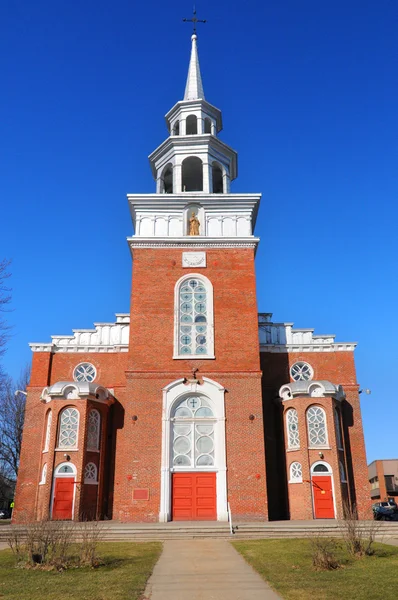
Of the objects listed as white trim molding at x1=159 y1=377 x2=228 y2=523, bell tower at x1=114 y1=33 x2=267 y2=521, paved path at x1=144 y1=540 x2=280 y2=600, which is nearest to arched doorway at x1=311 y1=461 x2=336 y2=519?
bell tower at x1=114 y1=33 x2=267 y2=521

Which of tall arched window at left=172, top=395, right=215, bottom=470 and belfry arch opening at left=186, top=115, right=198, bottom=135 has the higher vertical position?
belfry arch opening at left=186, top=115, right=198, bottom=135

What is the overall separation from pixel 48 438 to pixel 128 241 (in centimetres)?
1069

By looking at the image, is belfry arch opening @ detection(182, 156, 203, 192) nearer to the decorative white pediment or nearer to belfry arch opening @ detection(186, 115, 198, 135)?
belfry arch opening @ detection(186, 115, 198, 135)

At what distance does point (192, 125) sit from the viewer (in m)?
32.4

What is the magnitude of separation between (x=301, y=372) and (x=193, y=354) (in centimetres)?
708

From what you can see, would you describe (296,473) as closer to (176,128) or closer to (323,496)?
(323,496)

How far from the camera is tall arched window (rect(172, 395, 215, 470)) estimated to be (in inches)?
929

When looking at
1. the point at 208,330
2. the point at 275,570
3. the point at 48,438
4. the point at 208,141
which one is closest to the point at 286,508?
the point at 208,330

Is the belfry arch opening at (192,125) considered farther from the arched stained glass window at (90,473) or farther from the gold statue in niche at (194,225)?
the arched stained glass window at (90,473)

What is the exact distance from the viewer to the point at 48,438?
24906mm

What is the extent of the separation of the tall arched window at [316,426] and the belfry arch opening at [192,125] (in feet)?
59.7

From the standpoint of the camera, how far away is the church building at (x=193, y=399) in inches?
915

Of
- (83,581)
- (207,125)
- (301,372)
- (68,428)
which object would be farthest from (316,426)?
(207,125)

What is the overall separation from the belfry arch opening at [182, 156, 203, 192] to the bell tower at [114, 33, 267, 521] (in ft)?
1.28
